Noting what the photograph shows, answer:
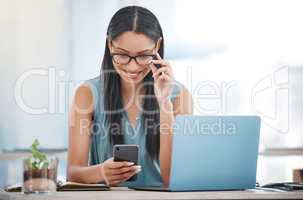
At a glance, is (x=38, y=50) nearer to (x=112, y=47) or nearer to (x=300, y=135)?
(x=112, y=47)

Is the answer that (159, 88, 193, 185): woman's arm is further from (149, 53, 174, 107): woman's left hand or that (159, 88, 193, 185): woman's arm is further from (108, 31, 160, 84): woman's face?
(108, 31, 160, 84): woman's face

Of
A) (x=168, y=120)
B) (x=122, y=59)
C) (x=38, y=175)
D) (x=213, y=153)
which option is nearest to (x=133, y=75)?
(x=122, y=59)

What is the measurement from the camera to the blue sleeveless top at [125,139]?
3.36 m

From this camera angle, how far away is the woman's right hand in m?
3.11

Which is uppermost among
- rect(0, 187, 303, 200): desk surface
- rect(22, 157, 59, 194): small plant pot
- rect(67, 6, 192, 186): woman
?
rect(67, 6, 192, 186): woman

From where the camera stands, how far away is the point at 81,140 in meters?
3.38

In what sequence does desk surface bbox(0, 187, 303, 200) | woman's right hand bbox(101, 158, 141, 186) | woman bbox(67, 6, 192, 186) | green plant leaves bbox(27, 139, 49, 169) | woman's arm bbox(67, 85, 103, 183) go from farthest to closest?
woman bbox(67, 6, 192, 186) → woman's arm bbox(67, 85, 103, 183) → woman's right hand bbox(101, 158, 141, 186) → green plant leaves bbox(27, 139, 49, 169) → desk surface bbox(0, 187, 303, 200)

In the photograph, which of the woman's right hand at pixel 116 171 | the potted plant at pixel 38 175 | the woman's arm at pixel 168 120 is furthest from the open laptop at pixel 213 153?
the woman's arm at pixel 168 120

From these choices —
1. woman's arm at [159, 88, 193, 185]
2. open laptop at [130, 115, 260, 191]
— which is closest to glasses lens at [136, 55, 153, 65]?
woman's arm at [159, 88, 193, 185]

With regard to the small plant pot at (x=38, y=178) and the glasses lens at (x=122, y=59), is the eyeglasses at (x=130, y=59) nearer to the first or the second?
the glasses lens at (x=122, y=59)

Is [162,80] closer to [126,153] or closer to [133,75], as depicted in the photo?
[133,75]

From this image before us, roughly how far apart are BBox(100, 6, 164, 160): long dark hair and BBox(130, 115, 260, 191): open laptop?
944mm

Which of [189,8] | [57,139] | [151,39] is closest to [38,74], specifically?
[57,139]

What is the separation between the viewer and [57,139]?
3486mm
